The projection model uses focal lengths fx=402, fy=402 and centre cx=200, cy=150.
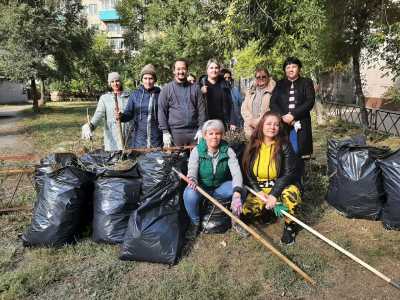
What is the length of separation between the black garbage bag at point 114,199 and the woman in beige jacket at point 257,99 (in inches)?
64.8

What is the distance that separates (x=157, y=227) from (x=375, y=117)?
8.64 m

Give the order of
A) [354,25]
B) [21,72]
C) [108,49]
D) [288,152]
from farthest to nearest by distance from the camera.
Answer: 1. [108,49]
2. [21,72]
3. [354,25]
4. [288,152]

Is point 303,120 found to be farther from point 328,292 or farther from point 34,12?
point 34,12

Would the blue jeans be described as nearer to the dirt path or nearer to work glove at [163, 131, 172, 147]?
work glove at [163, 131, 172, 147]

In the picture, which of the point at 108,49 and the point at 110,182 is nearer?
the point at 110,182

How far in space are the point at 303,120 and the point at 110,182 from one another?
88.1 inches

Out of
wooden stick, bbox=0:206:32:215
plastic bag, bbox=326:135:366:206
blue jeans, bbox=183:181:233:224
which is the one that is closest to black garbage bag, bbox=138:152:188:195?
blue jeans, bbox=183:181:233:224

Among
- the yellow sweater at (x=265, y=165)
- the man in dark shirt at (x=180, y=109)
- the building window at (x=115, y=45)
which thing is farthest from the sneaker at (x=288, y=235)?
the building window at (x=115, y=45)

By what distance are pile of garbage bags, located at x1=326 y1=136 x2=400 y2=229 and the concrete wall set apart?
32.9m

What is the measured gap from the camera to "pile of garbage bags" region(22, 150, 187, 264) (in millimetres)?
3332

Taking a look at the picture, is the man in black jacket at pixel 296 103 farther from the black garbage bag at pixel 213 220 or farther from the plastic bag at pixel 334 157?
the black garbage bag at pixel 213 220

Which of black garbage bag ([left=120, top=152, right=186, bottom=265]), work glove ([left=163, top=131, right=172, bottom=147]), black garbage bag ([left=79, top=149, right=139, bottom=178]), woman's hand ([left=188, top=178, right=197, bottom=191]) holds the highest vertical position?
work glove ([left=163, top=131, right=172, bottom=147])

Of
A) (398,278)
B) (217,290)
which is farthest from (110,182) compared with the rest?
(398,278)

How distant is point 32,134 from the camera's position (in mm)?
12086
